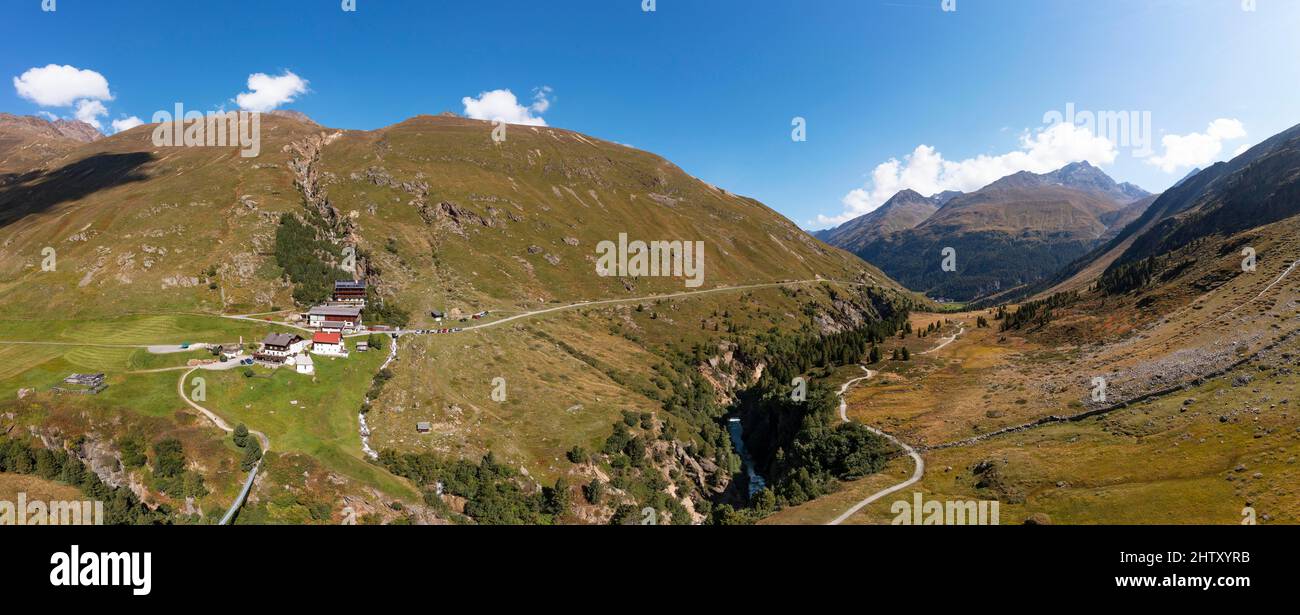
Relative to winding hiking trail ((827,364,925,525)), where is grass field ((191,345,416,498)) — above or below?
above

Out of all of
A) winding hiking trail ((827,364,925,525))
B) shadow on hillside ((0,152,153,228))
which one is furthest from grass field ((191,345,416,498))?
shadow on hillside ((0,152,153,228))

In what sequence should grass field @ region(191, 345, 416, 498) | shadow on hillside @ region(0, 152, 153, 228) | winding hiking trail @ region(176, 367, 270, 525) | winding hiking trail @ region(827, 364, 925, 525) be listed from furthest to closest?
shadow on hillside @ region(0, 152, 153, 228) → grass field @ region(191, 345, 416, 498) → winding hiking trail @ region(827, 364, 925, 525) → winding hiking trail @ region(176, 367, 270, 525)

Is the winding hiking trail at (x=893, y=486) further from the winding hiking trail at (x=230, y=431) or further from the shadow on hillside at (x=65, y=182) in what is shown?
the shadow on hillside at (x=65, y=182)

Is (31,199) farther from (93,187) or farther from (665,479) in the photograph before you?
(665,479)

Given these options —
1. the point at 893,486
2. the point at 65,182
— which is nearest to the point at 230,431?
the point at 893,486

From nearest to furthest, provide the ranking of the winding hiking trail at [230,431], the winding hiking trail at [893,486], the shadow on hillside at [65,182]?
the winding hiking trail at [230,431]
the winding hiking trail at [893,486]
the shadow on hillside at [65,182]

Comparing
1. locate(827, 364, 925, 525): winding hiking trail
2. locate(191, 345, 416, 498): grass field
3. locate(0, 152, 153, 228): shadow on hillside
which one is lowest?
locate(827, 364, 925, 525): winding hiking trail

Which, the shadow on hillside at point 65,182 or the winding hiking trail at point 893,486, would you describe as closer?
the winding hiking trail at point 893,486

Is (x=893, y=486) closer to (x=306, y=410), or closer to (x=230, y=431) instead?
(x=306, y=410)

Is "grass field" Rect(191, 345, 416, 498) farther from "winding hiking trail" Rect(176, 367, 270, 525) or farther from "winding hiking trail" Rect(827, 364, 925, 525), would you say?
"winding hiking trail" Rect(827, 364, 925, 525)

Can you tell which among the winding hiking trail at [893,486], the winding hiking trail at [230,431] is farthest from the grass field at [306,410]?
the winding hiking trail at [893,486]
